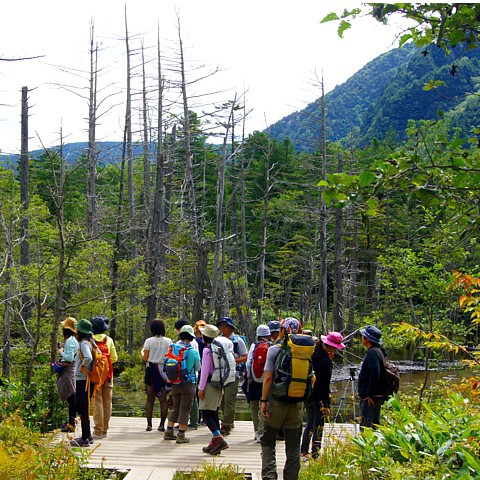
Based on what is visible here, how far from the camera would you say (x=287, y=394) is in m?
5.77

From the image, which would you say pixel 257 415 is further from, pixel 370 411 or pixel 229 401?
pixel 370 411

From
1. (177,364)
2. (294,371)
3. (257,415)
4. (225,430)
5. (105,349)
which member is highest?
(294,371)

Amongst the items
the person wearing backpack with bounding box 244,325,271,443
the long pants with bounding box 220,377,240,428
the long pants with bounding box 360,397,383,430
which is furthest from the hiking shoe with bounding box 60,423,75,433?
the long pants with bounding box 360,397,383,430

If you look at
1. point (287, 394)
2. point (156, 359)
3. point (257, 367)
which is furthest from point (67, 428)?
point (287, 394)

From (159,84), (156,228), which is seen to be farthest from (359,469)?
(159,84)

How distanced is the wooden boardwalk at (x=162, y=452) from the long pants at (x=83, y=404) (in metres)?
0.24

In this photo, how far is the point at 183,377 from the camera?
26.3 ft

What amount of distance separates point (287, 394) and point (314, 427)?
1.87 metres

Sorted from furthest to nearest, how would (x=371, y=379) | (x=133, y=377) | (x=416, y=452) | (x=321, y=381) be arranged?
(x=133, y=377) → (x=321, y=381) → (x=371, y=379) → (x=416, y=452)

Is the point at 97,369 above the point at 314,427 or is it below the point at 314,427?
above

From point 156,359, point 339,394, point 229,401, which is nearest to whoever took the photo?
point 156,359

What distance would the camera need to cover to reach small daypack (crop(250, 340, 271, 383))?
779cm

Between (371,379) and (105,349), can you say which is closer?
(371,379)

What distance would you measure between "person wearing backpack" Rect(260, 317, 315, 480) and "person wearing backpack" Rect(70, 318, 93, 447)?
2.76m
